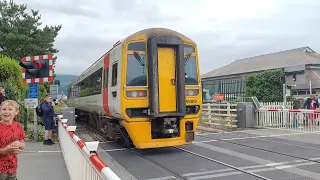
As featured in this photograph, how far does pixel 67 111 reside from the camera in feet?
52.5

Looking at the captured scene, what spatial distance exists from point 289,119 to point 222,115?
3.12 meters

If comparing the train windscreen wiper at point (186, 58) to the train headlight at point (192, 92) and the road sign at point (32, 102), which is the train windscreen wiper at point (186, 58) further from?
the road sign at point (32, 102)

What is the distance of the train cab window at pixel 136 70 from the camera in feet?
32.3

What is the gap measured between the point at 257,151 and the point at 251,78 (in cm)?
1555

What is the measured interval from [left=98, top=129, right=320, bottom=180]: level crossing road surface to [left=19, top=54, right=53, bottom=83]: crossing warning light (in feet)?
9.99

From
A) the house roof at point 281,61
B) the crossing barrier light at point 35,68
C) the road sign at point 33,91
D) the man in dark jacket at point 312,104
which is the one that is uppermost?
the house roof at point 281,61

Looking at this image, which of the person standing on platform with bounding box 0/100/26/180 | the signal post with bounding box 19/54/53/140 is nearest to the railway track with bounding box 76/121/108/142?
the signal post with bounding box 19/54/53/140

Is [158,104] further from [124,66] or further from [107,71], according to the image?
[107,71]

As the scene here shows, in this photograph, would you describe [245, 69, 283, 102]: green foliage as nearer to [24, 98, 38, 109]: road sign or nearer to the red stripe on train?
the red stripe on train

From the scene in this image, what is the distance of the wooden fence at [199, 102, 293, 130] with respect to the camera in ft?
56.1

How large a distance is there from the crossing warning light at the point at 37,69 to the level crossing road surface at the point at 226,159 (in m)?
3.05

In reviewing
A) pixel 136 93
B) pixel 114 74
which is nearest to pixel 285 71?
pixel 114 74

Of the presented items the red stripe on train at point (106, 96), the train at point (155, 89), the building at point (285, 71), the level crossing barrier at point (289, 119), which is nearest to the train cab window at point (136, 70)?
the train at point (155, 89)

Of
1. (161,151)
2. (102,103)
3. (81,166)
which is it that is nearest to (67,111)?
(102,103)
